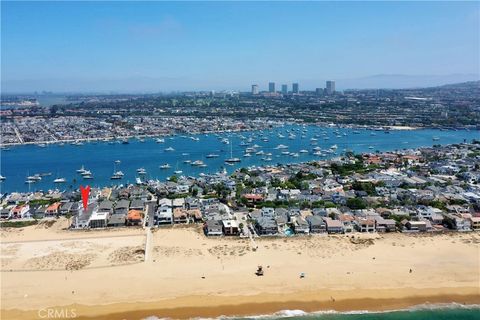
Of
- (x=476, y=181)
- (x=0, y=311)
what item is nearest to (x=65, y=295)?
(x=0, y=311)

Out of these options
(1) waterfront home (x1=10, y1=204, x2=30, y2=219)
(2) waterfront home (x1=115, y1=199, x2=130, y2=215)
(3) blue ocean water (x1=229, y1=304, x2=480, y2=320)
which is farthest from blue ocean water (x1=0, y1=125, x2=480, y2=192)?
(3) blue ocean water (x1=229, y1=304, x2=480, y2=320)

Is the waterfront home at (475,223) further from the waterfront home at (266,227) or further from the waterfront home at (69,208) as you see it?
the waterfront home at (69,208)

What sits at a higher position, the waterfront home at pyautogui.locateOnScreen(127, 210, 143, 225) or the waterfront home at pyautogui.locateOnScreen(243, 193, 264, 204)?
the waterfront home at pyautogui.locateOnScreen(243, 193, 264, 204)

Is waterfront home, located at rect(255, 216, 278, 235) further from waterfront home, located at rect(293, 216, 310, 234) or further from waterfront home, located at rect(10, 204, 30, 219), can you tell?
waterfront home, located at rect(10, 204, 30, 219)

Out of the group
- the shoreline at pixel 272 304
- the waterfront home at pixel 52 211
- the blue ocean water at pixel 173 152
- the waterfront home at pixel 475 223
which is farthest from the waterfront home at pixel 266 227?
the blue ocean water at pixel 173 152

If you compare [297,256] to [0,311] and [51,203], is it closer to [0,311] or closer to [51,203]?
[0,311]

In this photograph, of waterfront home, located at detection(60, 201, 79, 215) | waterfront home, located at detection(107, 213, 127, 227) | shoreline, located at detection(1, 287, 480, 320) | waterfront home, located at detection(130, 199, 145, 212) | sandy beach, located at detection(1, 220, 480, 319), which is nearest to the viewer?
shoreline, located at detection(1, 287, 480, 320)

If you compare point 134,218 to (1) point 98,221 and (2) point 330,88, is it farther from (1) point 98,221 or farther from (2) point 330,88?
(2) point 330,88
